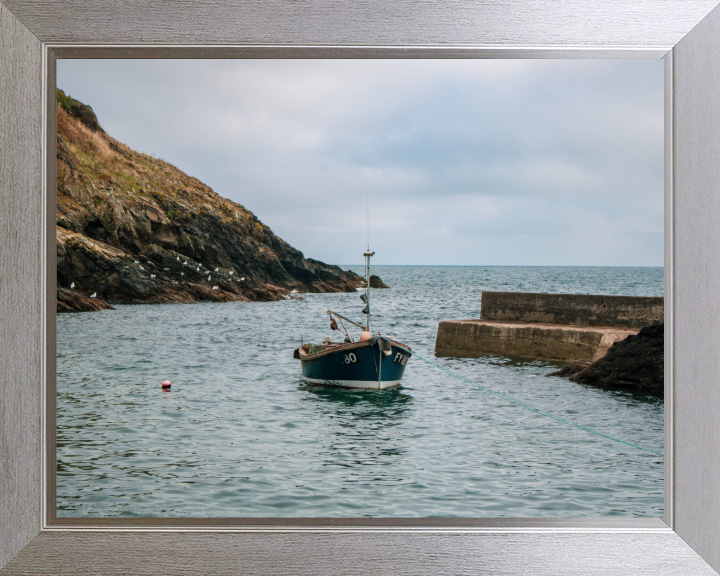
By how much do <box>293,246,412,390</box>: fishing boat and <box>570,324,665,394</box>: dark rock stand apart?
8.17ft

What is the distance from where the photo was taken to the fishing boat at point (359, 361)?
8211 millimetres

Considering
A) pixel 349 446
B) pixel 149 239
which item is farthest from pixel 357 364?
pixel 149 239

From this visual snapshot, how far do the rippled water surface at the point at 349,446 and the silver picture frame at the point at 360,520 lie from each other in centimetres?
219

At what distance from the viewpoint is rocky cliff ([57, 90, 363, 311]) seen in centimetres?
2389

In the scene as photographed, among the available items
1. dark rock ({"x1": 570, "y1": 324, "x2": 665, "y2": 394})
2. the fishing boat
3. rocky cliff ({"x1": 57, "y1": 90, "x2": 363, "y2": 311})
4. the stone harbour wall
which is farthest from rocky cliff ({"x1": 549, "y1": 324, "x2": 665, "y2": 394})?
rocky cliff ({"x1": 57, "y1": 90, "x2": 363, "y2": 311})

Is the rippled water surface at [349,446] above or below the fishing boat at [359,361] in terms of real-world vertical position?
below

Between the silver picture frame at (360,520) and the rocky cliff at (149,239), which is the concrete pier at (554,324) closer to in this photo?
the silver picture frame at (360,520)

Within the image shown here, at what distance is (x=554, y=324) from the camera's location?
383 inches

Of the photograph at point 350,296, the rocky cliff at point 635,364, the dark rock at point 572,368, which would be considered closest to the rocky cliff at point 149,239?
the photograph at point 350,296

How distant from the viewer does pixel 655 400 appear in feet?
26.1

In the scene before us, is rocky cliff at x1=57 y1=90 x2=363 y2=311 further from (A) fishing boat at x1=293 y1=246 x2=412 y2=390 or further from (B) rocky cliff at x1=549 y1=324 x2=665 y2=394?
(B) rocky cliff at x1=549 y1=324 x2=665 y2=394

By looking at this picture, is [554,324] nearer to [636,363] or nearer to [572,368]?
[572,368]

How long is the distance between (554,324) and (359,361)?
3.27m

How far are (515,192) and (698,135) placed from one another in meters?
42.0
